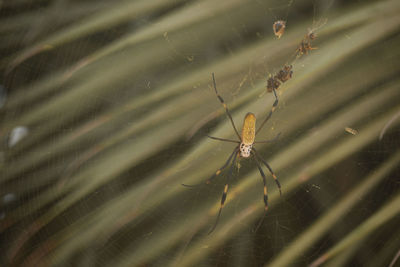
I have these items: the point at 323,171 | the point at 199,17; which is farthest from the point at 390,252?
the point at 199,17

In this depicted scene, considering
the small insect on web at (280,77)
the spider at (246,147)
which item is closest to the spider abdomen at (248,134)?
the spider at (246,147)

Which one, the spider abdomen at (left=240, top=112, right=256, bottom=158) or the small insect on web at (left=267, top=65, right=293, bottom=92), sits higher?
the small insect on web at (left=267, top=65, right=293, bottom=92)

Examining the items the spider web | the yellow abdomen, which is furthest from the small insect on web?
the yellow abdomen

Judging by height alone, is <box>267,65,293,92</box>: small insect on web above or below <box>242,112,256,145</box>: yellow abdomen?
above

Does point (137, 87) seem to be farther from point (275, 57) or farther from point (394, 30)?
point (394, 30)

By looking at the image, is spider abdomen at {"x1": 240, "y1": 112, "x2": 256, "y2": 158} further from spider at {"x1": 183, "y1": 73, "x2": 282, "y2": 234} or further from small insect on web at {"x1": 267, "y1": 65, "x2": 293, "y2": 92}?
small insect on web at {"x1": 267, "y1": 65, "x2": 293, "y2": 92}

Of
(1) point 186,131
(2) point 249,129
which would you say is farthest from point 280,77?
(1) point 186,131
